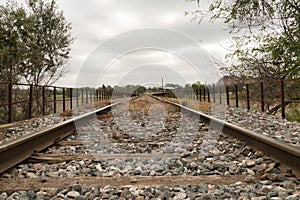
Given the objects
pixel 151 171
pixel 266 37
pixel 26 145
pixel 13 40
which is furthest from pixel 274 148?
pixel 13 40

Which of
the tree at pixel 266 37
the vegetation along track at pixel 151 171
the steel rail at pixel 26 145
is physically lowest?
the vegetation along track at pixel 151 171

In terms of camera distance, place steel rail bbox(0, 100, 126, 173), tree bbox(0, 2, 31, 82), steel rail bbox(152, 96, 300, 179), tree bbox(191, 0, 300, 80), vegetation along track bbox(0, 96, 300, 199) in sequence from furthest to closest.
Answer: tree bbox(0, 2, 31, 82) → tree bbox(191, 0, 300, 80) → steel rail bbox(0, 100, 126, 173) → steel rail bbox(152, 96, 300, 179) → vegetation along track bbox(0, 96, 300, 199)

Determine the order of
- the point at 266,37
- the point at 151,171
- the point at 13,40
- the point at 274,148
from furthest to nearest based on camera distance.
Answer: the point at 13,40, the point at 266,37, the point at 274,148, the point at 151,171

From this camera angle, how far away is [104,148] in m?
3.72

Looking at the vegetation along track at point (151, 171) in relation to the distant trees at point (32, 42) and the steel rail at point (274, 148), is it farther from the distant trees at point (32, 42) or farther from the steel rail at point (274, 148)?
the distant trees at point (32, 42)

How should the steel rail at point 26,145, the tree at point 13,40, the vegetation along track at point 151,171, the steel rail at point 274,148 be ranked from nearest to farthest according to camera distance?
the vegetation along track at point 151,171, the steel rail at point 274,148, the steel rail at point 26,145, the tree at point 13,40

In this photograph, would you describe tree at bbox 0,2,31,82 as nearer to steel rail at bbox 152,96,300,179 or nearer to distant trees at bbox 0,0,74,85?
distant trees at bbox 0,0,74,85

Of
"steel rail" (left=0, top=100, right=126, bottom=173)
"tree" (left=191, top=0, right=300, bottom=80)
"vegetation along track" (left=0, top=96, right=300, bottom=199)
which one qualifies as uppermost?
"tree" (left=191, top=0, right=300, bottom=80)

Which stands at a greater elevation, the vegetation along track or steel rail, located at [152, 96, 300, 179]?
steel rail, located at [152, 96, 300, 179]

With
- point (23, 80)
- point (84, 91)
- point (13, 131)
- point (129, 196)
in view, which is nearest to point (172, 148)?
point (129, 196)

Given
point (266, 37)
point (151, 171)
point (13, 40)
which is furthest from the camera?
point (13, 40)

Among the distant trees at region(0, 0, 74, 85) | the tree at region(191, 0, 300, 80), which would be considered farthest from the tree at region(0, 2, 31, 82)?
the tree at region(191, 0, 300, 80)

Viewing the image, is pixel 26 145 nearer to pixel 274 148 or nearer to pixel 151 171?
pixel 151 171

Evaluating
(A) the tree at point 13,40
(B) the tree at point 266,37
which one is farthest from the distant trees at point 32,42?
(B) the tree at point 266,37
